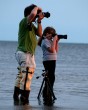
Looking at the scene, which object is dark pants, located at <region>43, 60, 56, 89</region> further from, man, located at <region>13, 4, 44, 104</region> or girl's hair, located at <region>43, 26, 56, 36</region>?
man, located at <region>13, 4, 44, 104</region>

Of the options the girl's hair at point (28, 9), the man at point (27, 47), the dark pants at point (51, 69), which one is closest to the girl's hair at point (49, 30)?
the dark pants at point (51, 69)

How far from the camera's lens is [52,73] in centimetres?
1349

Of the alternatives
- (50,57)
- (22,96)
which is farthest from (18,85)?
(50,57)

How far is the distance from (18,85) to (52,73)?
3.59ft

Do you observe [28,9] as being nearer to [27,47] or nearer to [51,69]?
[27,47]

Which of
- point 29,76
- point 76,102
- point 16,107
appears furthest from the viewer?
point 76,102

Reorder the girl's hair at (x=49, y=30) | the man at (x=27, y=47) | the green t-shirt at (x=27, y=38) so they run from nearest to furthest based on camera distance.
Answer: the man at (x=27, y=47), the green t-shirt at (x=27, y=38), the girl's hair at (x=49, y=30)

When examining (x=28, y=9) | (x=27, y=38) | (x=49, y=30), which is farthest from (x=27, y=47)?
(x=49, y=30)

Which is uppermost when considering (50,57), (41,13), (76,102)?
(41,13)

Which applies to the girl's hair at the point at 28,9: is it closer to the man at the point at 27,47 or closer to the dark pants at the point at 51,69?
the man at the point at 27,47

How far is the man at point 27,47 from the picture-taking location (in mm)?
12195

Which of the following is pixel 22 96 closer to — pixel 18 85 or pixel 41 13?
pixel 18 85

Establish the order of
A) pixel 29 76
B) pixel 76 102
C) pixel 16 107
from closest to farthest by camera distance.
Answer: pixel 16 107, pixel 29 76, pixel 76 102

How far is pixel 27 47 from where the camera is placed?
12.3 metres
